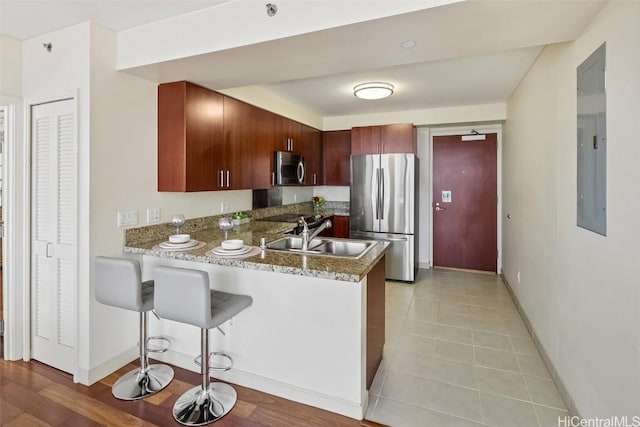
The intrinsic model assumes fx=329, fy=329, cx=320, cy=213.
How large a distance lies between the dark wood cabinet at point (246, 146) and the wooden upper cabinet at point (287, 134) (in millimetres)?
146

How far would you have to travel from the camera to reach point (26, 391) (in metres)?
2.22

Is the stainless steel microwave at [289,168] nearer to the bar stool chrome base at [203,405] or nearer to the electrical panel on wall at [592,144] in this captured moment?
the bar stool chrome base at [203,405]

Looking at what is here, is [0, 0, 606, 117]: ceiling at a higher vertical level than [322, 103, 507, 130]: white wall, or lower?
lower

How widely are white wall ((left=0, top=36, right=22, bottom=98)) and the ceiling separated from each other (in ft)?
0.37

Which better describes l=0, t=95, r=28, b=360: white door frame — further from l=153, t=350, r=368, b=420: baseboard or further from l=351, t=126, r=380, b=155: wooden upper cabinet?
l=351, t=126, r=380, b=155: wooden upper cabinet

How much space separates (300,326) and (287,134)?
2.80 metres

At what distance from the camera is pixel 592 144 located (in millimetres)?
1704

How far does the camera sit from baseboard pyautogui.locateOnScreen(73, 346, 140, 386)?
2.30 metres

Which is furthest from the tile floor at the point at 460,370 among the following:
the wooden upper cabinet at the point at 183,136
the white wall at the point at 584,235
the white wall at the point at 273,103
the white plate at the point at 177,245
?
the white wall at the point at 273,103

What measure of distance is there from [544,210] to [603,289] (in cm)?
112

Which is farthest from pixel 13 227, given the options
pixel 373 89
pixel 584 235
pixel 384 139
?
pixel 384 139

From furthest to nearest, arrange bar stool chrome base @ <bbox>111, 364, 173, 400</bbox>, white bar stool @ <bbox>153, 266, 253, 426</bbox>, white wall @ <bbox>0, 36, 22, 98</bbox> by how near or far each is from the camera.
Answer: white wall @ <bbox>0, 36, 22, 98</bbox> < bar stool chrome base @ <bbox>111, 364, 173, 400</bbox> < white bar stool @ <bbox>153, 266, 253, 426</bbox>

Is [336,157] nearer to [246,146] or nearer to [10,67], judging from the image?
[246,146]

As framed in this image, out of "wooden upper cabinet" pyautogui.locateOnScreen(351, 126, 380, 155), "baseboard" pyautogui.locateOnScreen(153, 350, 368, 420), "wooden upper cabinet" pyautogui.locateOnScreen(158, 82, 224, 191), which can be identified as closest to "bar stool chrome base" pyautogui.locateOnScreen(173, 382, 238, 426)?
"baseboard" pyautogui.locateOnScreen(153, 350, 368, 420)
